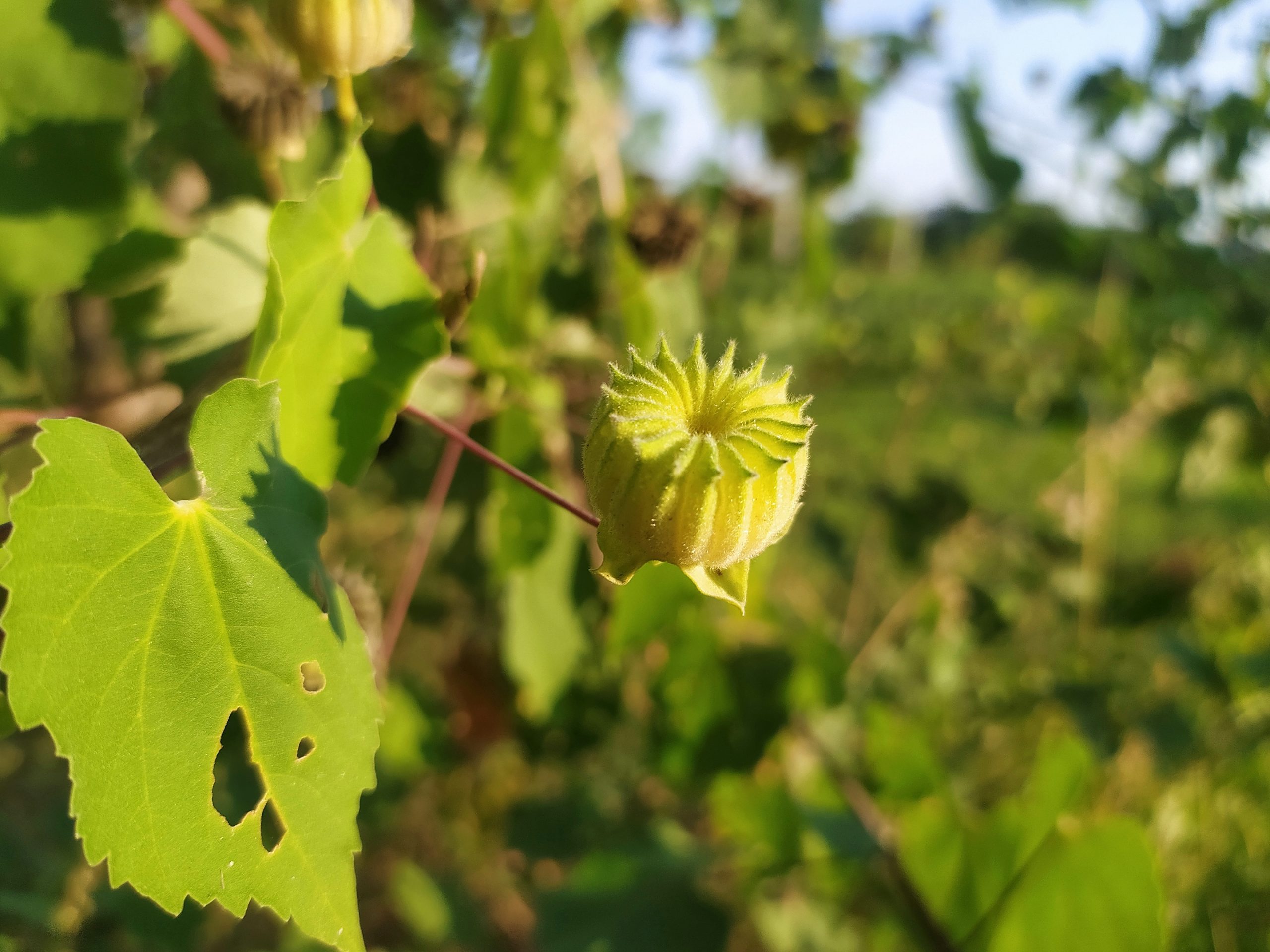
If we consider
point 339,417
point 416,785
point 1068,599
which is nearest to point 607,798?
point 416,785

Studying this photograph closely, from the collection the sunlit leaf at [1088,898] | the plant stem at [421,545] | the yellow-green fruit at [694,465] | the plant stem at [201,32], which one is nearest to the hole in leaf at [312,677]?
the plant stem at [421,545]

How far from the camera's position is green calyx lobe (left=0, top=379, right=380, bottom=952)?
438mm

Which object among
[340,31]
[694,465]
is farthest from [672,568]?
[340,31]

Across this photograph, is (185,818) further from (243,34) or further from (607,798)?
(607,798)

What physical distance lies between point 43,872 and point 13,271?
2.16 ft

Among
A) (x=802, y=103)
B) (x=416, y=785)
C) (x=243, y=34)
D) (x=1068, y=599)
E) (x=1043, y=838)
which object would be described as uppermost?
(x=243, y=34)

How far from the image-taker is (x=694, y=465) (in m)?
0.43

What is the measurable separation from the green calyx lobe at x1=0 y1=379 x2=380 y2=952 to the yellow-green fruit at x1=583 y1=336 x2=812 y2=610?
0.19 m

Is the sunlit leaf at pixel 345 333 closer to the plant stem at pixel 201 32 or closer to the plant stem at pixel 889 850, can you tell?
the plant stem at pixel 201 32

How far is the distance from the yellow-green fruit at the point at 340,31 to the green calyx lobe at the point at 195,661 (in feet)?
0.98

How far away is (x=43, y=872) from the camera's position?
95 cm

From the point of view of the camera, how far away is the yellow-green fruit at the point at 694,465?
1.40ft

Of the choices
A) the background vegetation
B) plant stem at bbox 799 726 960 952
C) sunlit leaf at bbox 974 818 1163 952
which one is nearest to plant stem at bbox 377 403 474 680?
the background vegetation

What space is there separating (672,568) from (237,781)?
15.4 inches
